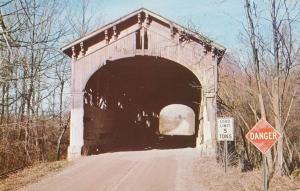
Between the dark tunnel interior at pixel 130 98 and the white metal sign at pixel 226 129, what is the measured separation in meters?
6.62

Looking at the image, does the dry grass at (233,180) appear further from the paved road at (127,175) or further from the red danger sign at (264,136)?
the red danger sign at (264,136)

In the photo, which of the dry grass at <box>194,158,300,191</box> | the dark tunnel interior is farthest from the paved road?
the dark tunnel interior

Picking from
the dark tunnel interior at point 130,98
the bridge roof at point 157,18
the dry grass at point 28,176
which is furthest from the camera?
the dark tunnel interior at point 130,98

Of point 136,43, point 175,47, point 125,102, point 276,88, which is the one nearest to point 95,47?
point 136,43

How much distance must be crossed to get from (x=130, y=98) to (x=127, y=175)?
60.5 ft

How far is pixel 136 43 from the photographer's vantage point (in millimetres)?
23547

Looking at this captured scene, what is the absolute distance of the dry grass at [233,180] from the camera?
14734mm

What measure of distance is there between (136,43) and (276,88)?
291 inches

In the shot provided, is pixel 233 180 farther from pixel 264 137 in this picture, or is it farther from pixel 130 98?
pixel 130 98

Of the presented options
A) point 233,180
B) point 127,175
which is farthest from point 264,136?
point 127,175

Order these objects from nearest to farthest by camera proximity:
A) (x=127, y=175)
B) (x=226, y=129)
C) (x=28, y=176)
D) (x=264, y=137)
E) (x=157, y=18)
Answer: (x=264, y=137) → (x=127, y=175) → (x=28, y=176) → (x=226, y=129) → (x=157, y=18)

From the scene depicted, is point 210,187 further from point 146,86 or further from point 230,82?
point 146,86

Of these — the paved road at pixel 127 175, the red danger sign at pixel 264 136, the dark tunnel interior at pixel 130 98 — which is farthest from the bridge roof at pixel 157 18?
the red danger sign at pixel 264 136

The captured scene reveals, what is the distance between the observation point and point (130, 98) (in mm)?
35375
